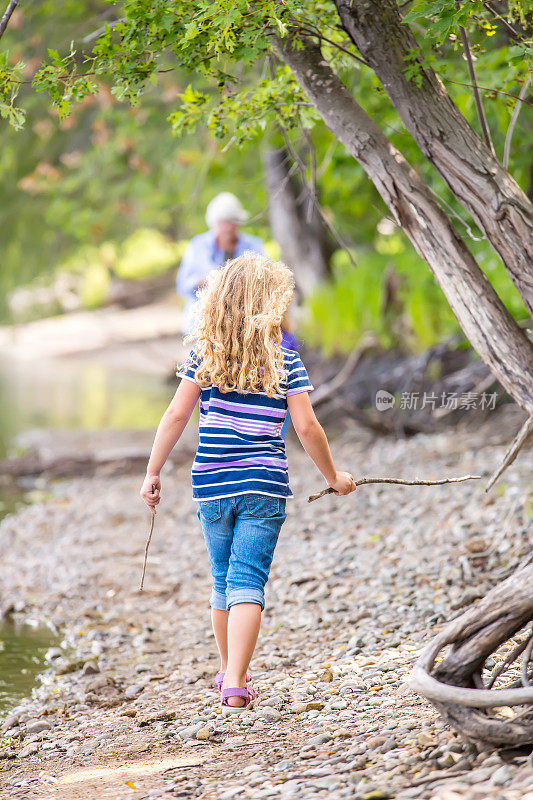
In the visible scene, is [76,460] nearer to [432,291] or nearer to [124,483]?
[124,483]

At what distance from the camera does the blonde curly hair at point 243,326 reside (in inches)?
128

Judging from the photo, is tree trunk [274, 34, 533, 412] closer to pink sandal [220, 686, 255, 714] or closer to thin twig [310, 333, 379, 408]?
pink sandal [220, 686, 255, 714]

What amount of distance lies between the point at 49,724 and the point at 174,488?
14.4 ft

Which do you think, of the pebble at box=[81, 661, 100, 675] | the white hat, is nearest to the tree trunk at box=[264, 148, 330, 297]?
the white hat

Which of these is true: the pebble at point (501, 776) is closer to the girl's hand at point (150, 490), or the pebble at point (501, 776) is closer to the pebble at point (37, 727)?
the girl's hand at point (150, 490)

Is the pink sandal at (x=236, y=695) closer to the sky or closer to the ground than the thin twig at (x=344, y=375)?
closer to the ground

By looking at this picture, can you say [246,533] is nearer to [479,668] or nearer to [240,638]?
[240,638]

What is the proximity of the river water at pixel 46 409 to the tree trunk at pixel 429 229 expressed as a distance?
8.34 ft

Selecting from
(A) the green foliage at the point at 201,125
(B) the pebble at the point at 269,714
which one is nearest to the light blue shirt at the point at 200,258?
(A) the green foliage at the point at 201,125

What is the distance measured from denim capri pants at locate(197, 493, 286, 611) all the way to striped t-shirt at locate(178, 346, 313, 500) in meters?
0.04

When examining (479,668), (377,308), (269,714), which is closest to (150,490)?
(269,714)

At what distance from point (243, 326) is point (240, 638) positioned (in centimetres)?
107

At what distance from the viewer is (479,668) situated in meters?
2.67

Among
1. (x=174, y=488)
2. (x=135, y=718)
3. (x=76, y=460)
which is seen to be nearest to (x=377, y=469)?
(x=174, y=488)
